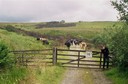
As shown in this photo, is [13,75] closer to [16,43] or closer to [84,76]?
[84,76]

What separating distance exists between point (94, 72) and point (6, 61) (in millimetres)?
11802

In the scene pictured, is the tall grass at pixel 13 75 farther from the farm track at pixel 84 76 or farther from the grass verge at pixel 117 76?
the grass verge at pixel 117 76

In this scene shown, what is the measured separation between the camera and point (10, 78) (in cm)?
2108

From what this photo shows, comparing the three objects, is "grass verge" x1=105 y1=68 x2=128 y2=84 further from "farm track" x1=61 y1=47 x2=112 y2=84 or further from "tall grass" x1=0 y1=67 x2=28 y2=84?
"tall grass" x1=0 y1=67 x2=28 y2=84

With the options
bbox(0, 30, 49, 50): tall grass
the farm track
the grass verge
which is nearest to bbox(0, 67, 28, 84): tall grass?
the farm track

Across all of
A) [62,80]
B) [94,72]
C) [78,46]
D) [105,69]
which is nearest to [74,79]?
[62,80]

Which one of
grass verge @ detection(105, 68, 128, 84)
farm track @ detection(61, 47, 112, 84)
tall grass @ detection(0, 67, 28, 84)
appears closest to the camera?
tall grass @ detection(0, 67, 28, 84)

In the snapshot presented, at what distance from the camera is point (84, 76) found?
30.3 meters

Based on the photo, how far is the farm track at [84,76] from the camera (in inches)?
1075

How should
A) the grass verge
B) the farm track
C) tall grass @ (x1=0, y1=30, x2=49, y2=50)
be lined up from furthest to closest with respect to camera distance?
tall grass @ (x1=0, y1=30, x2=49, y2=50), the farm track, the grass verge

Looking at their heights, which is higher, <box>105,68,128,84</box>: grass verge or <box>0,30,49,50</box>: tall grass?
<box>0,30,49,50</box>: tall grass

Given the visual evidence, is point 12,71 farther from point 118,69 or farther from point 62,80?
point 118,69

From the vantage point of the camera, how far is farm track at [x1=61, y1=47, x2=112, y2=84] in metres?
27.3

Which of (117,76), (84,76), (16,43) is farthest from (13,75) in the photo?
(16,43)
